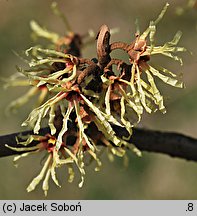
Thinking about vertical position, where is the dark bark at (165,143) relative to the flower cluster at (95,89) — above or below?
below

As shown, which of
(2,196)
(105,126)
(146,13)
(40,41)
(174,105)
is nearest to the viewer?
(105,126)

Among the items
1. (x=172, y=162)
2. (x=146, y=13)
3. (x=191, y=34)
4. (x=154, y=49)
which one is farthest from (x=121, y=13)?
(x=154, y=49)

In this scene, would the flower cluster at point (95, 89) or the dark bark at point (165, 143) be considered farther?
the dark bark at point (165, 143)

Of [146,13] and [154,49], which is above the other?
[146,13]

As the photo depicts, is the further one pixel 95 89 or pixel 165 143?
pixel 165 143

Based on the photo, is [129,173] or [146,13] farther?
[146,13]

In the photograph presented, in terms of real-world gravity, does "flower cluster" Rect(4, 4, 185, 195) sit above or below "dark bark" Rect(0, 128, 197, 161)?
above

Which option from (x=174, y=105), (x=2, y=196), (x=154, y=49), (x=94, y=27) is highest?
(x=94, y=27)

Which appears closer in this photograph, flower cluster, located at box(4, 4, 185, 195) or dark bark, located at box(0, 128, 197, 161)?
flower cluster, located at box(4, 4, 185, 195)

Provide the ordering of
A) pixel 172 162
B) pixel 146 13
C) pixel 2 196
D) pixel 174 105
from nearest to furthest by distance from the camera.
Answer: pixel 2 196, pixel 172 162, pixel 174 105, pixel 146 13

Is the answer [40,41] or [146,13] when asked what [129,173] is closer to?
[40,41]
